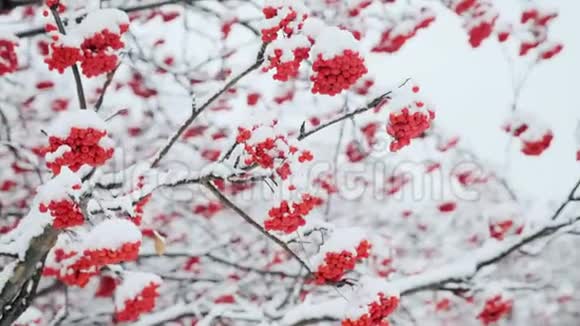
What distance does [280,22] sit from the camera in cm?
187

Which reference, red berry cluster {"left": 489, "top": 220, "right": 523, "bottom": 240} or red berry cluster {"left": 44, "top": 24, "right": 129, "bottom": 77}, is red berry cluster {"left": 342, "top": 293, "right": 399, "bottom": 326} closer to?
red berry cluster {"left": 44, "top": 24, "right": 129, "bottom": 77}

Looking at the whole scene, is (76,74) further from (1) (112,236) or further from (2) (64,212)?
(1) (112,236)

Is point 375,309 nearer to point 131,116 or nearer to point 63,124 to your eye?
point 63,124

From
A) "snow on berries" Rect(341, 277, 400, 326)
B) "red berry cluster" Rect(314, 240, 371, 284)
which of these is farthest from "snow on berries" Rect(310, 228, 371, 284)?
"snow on berries" Rect(341, 277, 400, 326)

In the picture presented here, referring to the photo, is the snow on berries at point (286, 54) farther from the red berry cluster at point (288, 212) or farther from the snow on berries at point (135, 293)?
the snow on berries at point (135, 293)

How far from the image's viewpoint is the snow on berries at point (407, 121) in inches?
74.2

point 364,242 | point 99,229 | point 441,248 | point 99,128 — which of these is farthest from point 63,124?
point 441,248

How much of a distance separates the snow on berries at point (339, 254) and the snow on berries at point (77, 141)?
904 mm

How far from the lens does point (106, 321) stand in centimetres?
496

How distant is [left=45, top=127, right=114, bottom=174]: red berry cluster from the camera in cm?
174

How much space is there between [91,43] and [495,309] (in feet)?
9.35

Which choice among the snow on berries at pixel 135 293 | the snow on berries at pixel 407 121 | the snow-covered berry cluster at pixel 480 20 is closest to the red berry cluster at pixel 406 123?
the snow on berries at pixel 407 121

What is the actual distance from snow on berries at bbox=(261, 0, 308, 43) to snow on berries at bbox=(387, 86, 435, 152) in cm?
48

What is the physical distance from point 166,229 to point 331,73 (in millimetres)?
5415
